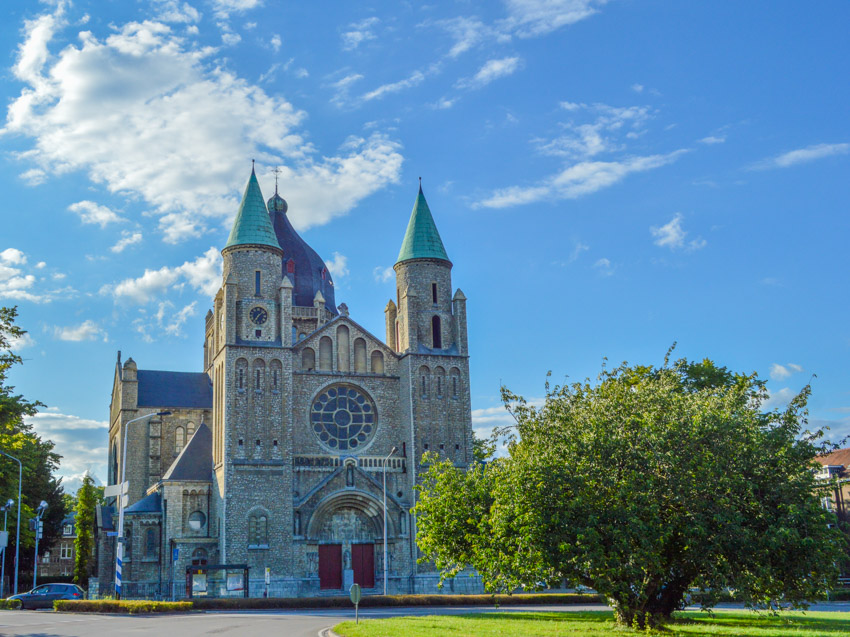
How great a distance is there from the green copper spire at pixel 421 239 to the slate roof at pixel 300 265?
11.6m

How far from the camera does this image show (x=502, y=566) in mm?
23141

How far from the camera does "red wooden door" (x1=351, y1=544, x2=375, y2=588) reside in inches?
1948

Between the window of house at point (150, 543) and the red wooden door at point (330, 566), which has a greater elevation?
the window of house at point (150, 543)

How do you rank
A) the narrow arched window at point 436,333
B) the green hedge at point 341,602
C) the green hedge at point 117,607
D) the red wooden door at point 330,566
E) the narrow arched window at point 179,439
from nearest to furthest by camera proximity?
the green hedge at point 117,607
the green hedge at point 341,602
the red wooden door at point 330,566
the narrow arched window at point 436,333
the narrow arched window at point 179,439

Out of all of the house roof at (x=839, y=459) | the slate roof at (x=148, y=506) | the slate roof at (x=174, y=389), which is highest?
the slate roof at (x=174, y=389)

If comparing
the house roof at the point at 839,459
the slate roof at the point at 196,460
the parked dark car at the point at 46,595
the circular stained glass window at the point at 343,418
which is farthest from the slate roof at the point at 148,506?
the house roof at the point at 839,459

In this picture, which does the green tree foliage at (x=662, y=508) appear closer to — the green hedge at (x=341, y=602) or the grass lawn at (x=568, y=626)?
the grass lawn at (x=568, y=626)

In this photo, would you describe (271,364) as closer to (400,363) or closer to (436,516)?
(400,363)

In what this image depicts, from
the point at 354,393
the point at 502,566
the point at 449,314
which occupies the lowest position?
the point at 502,566

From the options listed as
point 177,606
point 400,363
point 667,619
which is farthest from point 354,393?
point 667,619

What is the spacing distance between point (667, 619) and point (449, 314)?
31.5 metres

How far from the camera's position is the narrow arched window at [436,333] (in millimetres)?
54438

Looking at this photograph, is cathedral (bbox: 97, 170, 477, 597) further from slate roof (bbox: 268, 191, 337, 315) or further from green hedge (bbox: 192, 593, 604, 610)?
slate roof (bbox: 268, 191, 337, 315)

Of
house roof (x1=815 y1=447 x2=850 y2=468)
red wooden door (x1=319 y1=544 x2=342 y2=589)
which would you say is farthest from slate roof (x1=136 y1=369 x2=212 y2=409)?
house roof (x1=815 y1=447 x2=850 y2=468)
